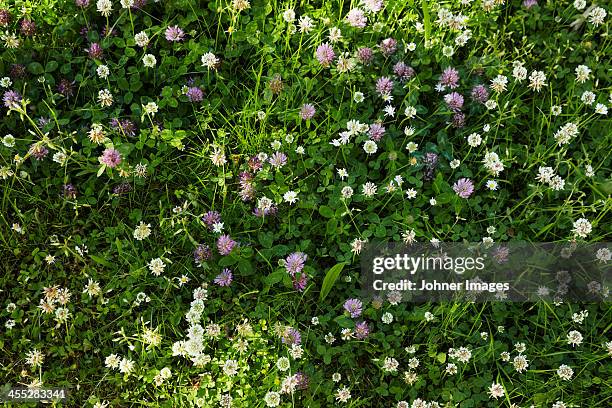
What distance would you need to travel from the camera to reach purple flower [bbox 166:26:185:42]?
2.75 m

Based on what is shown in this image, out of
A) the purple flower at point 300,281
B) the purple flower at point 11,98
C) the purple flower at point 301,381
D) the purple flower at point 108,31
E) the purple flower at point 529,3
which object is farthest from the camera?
the purple flower at point 529,3

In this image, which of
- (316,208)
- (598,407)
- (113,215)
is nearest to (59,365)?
(113,215)

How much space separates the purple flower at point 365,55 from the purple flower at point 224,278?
1.11 metres

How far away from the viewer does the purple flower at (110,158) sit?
254 centimetres

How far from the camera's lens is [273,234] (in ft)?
8.53

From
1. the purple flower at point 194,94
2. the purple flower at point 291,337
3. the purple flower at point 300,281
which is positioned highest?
the purple flower at point 194,94

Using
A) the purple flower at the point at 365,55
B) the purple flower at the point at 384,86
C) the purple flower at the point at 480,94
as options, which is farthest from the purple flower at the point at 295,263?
the purple flower at the point at 480,94

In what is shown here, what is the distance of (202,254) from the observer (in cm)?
251

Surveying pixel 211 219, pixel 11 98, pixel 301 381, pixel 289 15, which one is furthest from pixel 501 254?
pixel 11 98

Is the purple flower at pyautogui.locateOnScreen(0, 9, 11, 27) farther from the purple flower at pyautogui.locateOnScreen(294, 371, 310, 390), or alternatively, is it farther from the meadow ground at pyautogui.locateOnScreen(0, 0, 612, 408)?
the purple flower at pyautogui.locateOnScreen(294, 371, 310, 390)

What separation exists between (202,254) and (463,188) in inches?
44.3

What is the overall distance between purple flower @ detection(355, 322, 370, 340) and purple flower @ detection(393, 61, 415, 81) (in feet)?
3.62

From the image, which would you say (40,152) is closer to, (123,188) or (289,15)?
(123,188)

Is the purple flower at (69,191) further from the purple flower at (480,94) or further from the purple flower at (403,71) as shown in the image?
the purple flower at (480,94)
